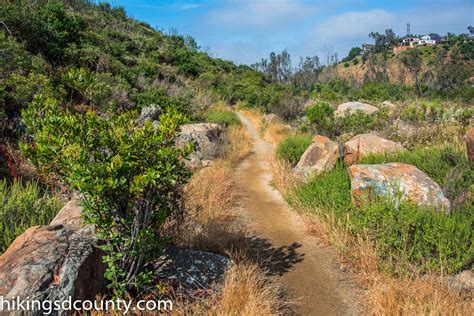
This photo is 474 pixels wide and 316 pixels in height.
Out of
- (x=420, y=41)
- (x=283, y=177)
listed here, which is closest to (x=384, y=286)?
(x=283, y=177)

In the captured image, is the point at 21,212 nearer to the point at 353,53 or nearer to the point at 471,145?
the point at 471,145

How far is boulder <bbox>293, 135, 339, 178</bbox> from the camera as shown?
7648mm

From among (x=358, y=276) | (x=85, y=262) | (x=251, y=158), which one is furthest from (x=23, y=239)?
(x=251, y=158)

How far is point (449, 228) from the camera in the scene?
169 inches

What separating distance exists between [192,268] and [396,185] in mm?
3315

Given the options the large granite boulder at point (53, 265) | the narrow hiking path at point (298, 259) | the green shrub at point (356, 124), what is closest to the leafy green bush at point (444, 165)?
the narrow hiking path at point (298, 259)

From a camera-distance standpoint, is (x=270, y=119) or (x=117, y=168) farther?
(x=270, y=119)

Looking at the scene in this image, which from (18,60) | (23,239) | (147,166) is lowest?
(23,239)

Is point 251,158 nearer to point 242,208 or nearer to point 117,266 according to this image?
point 242,208

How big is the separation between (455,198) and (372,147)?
2850mm

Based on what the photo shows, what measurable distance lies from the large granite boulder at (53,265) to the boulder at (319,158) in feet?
17.7

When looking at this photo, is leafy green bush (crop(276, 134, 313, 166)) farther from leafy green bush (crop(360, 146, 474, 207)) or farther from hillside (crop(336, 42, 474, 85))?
hillside (crop(336, 42, 474, 85))

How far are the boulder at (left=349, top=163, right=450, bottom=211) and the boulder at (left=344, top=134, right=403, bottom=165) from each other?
2110mm

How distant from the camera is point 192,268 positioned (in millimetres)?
3877
